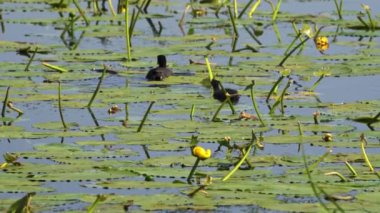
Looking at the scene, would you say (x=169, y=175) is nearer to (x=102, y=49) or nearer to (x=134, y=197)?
(x=134, y=197)

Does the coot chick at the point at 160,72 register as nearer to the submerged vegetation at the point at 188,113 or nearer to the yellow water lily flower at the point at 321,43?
the submerged vegetation at the point at 188,113

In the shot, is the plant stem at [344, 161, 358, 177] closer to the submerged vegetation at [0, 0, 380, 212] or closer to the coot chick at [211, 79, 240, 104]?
the submerged vegetation at [0, 0, 380, 212]

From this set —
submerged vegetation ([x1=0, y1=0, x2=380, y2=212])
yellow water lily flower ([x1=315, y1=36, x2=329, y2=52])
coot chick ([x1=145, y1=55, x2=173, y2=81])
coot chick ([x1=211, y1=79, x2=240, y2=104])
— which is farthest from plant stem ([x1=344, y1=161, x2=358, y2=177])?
yellow water lily flower ([x1=315, y1=36, x2=329, y2=52])

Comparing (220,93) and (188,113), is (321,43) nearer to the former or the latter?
(220,93)

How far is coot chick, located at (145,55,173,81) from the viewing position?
6.75 m

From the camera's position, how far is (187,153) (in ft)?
17.0

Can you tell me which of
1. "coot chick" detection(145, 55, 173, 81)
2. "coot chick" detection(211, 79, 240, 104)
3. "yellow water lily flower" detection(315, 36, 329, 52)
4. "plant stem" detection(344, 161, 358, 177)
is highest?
"yellow water lily flower" detection(315, 36, 329, 52)

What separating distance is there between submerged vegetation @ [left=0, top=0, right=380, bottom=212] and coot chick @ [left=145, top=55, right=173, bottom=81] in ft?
0.14

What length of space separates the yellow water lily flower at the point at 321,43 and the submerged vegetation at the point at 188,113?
1cm

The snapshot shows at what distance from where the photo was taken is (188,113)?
589 centimetres

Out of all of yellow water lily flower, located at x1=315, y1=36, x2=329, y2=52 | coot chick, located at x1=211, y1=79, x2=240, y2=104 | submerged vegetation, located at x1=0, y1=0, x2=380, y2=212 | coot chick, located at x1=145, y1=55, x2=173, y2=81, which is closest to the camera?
submerged vegetation, located at x1=0, y1=0, x2=380, y2=212

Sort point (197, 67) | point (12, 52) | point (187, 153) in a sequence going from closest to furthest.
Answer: point (187, 153) → point (197, 67) → point (12, 52)

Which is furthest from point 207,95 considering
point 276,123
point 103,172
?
point 103,172

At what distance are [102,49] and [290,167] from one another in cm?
298
